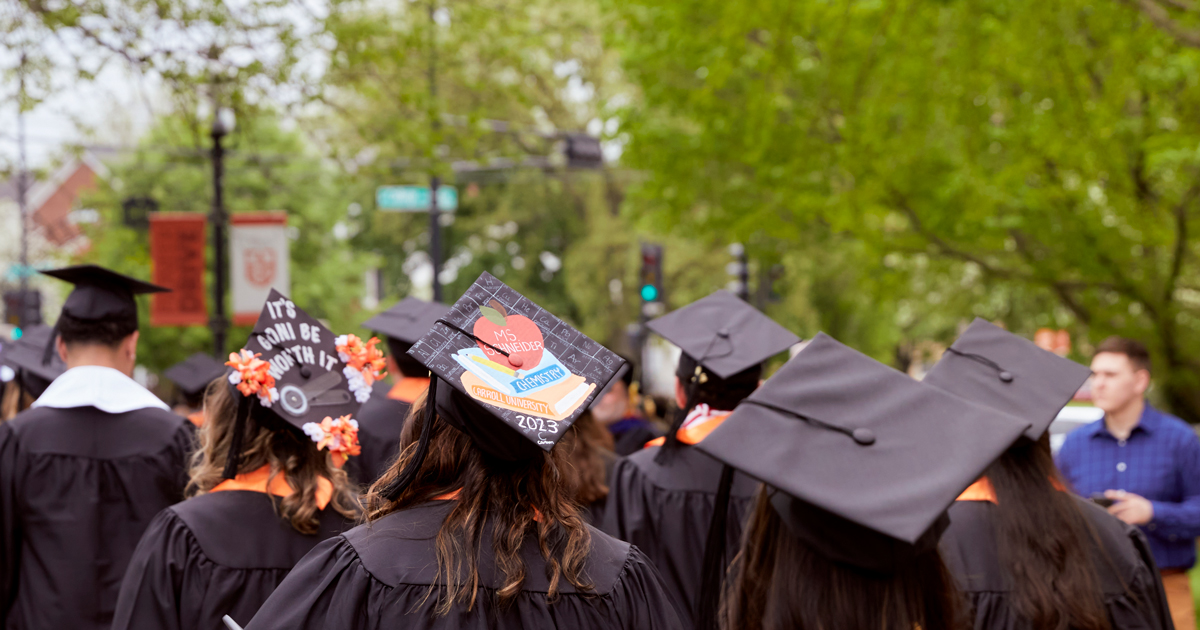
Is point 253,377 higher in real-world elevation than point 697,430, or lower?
higher

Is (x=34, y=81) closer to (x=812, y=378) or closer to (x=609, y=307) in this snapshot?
(x=812, y=378)

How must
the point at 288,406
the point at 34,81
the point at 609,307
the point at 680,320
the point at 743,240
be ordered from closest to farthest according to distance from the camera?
1. the point at 288,406
2. the point at 680,320
3. the point at 34,81
4. the point at 743,240
5. the point at 609,307

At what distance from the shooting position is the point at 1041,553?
2643 mm

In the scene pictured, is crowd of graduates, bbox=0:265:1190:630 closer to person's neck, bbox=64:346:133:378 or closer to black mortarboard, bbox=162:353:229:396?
person's neck, bbox=64:346:133:378

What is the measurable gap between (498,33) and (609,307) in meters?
17.5

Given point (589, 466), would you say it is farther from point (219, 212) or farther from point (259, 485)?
Result: point (219, 212)

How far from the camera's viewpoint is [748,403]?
77.3 inches

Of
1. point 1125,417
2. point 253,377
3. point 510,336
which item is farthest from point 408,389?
point 1125,417

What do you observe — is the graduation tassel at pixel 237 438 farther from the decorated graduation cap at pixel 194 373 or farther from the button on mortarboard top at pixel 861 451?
the decorated graduation cap at pixel 194 373

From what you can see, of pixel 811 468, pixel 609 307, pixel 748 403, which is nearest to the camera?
pixel 811 468

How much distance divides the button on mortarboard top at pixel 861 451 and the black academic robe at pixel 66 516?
2789mm

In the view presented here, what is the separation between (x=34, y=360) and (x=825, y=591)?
Result: 172 inches

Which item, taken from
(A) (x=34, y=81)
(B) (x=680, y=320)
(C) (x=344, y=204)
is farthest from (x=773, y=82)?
(C) (x=344, y=204)

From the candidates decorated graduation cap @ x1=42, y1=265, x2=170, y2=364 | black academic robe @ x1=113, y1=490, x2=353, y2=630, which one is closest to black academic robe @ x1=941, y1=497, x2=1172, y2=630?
black academic robe @ x1=113, y1=490, x2=353, y2=630
